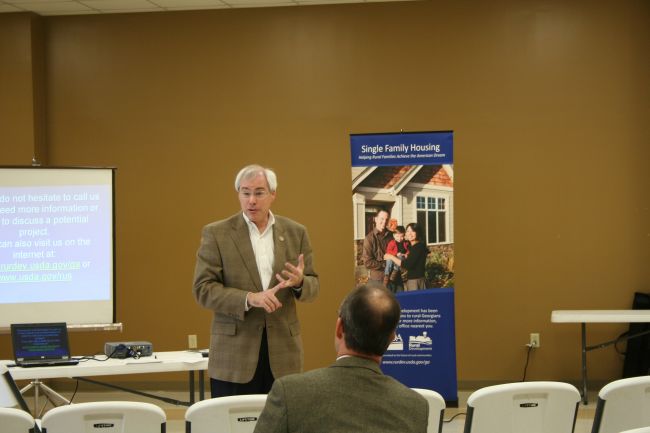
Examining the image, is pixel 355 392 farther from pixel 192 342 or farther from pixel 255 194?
pixel 192 342

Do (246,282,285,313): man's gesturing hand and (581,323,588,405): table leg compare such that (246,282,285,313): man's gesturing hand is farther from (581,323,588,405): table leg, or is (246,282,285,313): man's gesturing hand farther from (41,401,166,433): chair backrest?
(581,323,588,405): table leg

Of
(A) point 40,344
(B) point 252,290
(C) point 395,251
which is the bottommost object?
(A) point 40,344

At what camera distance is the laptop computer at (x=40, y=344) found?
16.1 feet

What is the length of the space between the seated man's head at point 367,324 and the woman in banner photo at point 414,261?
3944 mm

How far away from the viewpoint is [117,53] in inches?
293

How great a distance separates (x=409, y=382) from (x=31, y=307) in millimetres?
2737

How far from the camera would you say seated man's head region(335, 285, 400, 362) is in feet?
6.50

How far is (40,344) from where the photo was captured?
498 cm

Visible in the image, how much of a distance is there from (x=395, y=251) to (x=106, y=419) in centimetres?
343

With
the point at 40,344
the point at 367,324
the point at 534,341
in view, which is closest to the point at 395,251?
the point at 534,341

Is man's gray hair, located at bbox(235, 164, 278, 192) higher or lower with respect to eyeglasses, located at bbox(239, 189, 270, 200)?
higher

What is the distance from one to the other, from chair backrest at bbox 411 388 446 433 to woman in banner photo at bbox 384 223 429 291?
2.99 meters

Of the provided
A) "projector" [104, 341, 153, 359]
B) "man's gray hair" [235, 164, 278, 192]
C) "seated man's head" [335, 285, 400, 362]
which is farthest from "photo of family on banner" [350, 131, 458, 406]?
"seated man's head" [335, 285, 400, 362]

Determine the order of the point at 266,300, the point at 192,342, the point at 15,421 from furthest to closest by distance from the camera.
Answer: the point at 192,342
the point at 266,300
the point at 15,421
